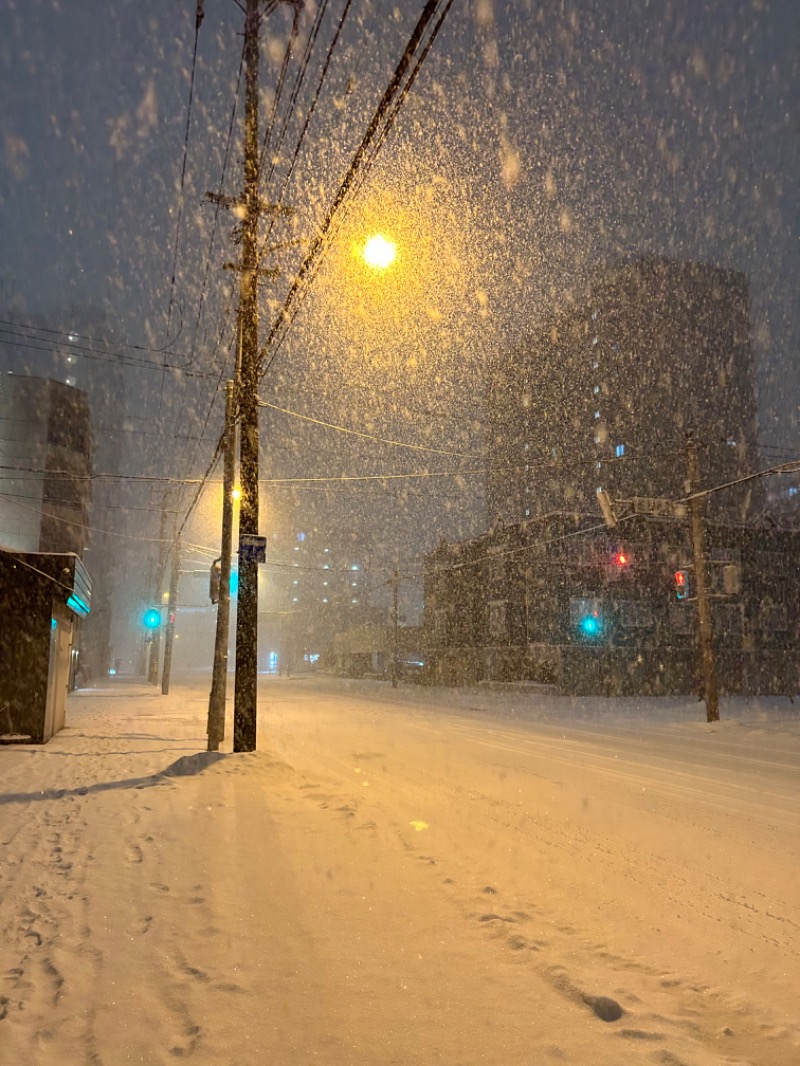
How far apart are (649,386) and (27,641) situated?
79542 millimetres

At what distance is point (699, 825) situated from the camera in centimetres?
819

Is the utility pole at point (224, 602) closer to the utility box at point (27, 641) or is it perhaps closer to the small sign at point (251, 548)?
the small sign at point (251, 548)

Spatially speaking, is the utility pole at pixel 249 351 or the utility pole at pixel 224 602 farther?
the utility pole at pixel 224 602

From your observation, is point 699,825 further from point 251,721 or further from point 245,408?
point 245,408

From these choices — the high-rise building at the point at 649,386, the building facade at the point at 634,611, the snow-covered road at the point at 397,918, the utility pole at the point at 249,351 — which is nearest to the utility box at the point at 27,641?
the snow-covered road at the point at 397,918

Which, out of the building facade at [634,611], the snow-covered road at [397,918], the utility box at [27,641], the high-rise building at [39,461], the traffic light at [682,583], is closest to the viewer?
the snow-covered road at [397,918]

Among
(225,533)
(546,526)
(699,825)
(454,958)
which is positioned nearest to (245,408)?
(225,533)

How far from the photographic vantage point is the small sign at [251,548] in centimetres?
1370

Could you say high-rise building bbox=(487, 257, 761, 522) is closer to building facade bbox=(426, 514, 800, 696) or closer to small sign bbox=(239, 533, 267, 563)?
building facade bbox=(426, 514, 800, 696)

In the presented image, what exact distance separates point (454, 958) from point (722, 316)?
9449 centimetres

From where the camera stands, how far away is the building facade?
41.5 meters

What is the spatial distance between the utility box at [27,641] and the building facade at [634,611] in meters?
30.2

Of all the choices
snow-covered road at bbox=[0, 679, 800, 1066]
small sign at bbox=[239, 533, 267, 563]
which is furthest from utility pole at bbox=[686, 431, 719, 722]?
small sign at bbox=[239, 533, 267, 563]

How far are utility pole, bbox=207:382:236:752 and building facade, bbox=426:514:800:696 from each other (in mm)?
27809
